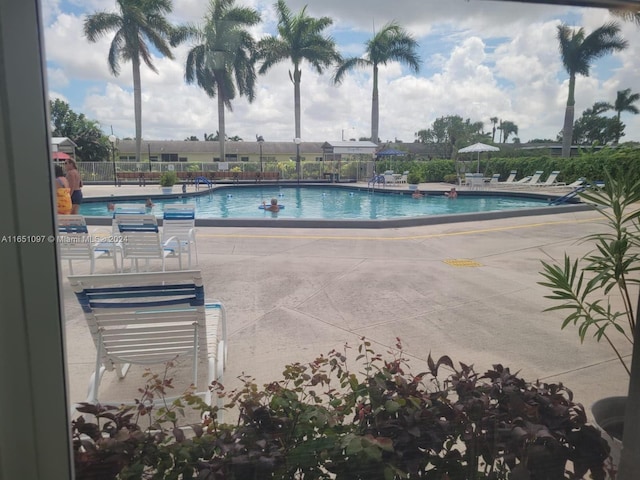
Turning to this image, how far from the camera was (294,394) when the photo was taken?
134cm

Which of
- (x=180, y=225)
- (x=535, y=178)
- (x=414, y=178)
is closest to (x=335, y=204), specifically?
(x=535, y=178)

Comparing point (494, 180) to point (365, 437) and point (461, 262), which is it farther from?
point (365, 437)

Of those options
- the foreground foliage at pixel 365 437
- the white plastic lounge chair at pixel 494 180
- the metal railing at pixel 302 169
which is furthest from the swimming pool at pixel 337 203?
the foreground foliage at pixel 365 437

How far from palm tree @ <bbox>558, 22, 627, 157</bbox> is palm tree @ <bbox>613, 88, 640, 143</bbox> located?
0.16 metres

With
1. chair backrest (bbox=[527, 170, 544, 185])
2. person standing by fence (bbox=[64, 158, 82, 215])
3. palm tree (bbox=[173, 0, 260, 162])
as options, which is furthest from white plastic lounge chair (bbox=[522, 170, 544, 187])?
person standing by fence (bbox=[64, 158, 82, 215])

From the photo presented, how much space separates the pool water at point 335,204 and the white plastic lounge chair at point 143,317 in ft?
28.5

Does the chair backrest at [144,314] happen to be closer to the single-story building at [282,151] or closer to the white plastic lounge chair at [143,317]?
the white plastic lounge chair at [143,317]

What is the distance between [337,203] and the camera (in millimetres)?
16578

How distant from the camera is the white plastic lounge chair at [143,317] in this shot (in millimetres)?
2021

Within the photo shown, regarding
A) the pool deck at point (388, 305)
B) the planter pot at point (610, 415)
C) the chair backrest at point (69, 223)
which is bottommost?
the pool deck at point (388, 305)

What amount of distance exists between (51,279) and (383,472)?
0.97 m

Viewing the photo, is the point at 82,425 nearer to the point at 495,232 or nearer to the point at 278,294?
the point at 278,294

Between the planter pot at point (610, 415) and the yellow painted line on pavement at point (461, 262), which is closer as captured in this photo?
the planter pot at point (610, 415)

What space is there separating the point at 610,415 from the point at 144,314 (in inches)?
80.7
